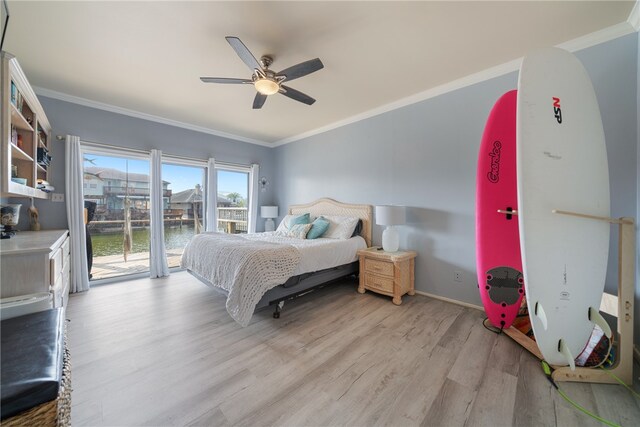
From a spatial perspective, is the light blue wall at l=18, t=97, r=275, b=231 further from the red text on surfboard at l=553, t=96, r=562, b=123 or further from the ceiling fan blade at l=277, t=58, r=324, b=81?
the red text on surfboard at l=553, t=96, r=562, b=123

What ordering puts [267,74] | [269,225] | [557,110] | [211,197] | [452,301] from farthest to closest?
[269,225] < [211,197] < [452,301] < [267,74] < [557,110]

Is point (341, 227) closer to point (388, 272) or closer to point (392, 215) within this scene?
point (392, 215)

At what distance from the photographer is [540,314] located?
144 centimetres

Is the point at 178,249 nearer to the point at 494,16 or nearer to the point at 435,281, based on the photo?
the point at 435,281

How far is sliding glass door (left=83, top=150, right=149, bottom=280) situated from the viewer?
333 centimetres

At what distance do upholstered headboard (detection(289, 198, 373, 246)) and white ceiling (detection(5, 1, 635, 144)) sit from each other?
164cm

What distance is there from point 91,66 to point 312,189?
10.6ft

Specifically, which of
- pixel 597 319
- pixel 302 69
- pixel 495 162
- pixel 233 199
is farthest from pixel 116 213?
pixel 597 319

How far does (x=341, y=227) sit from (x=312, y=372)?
7.05 ft

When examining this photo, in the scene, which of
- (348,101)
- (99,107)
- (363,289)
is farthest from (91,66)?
(363,289)

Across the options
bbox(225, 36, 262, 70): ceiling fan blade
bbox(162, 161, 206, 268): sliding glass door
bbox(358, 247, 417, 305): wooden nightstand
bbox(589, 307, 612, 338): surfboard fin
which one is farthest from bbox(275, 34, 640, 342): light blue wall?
bbox(162, 161, 206, 268): sliding glass door

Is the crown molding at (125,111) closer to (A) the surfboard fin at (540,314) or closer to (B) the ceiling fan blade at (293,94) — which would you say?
(B) the ceiling fan blade at (293,94)

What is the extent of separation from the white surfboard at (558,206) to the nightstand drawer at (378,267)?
137 centimetres

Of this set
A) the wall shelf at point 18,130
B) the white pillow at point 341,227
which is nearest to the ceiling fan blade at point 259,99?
the wall shelf at point 18,130
